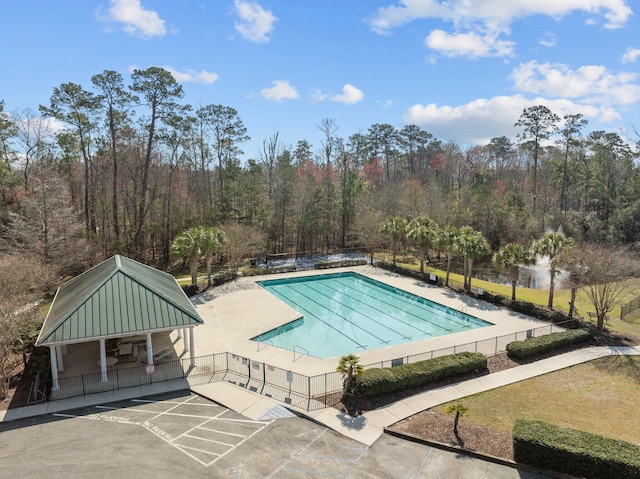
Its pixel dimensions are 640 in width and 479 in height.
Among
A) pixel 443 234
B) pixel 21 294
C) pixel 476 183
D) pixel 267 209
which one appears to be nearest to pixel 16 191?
pixel 21 294

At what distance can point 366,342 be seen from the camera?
71.4ft

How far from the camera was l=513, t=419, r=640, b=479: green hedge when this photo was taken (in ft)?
33.9

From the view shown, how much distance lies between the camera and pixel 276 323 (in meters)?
23.2

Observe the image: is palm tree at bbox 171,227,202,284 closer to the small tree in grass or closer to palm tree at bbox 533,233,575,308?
palm tree at bbox 533,233,575,308

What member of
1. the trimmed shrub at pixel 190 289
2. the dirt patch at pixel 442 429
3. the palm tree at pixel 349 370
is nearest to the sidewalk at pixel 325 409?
the dirt patch at pixel 442 429

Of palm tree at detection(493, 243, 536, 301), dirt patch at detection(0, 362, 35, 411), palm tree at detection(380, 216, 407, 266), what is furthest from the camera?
palm tree at detection(380, 216, 407, 266)

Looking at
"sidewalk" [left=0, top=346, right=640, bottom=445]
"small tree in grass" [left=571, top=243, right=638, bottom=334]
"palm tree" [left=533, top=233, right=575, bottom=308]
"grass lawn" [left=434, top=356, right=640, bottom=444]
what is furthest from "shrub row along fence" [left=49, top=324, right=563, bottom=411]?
"palm tree" [left=533, top=233, right=575, bottom=308]

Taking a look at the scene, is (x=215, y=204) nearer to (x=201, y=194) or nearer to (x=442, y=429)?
(x=201, y=194)

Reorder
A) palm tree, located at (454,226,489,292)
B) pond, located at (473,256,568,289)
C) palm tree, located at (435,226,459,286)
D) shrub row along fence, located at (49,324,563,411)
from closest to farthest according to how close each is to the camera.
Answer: shrub row along fence, located at (49,324,563,411) < palm tree, located at (454,226,489,292) < palm tree, located at (435,226,459,286) < pond, located at (473,256,568,289)

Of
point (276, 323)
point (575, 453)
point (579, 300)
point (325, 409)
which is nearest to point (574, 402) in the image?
point (575, 453)

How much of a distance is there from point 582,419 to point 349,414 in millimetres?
8290

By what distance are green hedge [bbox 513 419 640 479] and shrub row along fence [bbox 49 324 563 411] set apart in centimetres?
582

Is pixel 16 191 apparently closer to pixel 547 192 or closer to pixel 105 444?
pixel 105 444

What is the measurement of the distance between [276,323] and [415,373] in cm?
993
